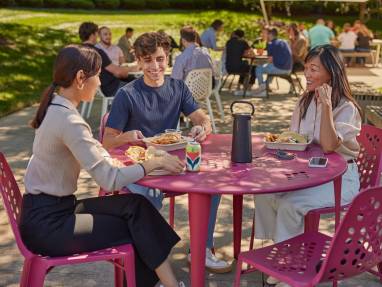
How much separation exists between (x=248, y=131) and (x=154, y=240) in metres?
0.74

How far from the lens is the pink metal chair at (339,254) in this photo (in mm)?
2555

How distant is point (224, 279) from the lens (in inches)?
149

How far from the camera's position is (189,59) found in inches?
311

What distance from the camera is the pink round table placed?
2869 millimetres

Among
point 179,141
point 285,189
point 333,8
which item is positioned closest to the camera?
point 285,189

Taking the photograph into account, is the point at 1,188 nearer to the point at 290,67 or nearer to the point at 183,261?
the point at 183,261

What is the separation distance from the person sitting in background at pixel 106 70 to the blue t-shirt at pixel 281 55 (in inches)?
163

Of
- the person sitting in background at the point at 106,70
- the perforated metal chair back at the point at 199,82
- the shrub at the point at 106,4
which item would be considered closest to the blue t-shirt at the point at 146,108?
the perforated metal chair back at the point at 199,82

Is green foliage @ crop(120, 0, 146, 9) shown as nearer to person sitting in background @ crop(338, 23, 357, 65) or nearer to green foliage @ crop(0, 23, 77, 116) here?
green foliage @ crop(0, 23, 77, 116)

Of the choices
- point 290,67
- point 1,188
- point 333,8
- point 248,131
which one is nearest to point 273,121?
point 290,67

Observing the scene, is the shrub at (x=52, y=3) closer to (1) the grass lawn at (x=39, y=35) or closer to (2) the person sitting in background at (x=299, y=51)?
(1) the grass lawn at (x=39, y=35)

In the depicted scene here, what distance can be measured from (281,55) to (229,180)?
8.76 meters

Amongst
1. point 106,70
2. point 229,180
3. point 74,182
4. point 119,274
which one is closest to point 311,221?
point 229,180

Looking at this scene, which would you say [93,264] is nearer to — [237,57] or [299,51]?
[237,57]
